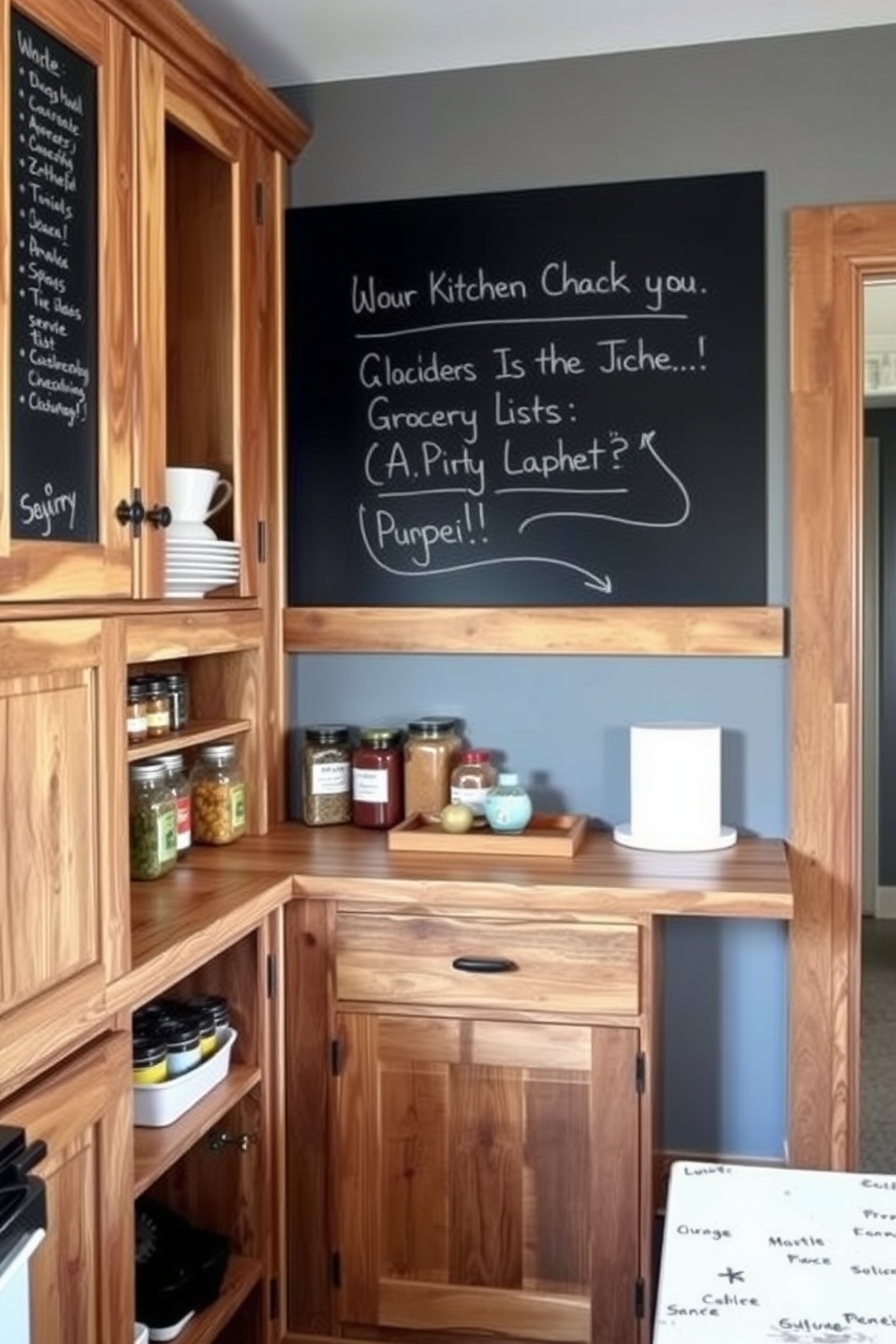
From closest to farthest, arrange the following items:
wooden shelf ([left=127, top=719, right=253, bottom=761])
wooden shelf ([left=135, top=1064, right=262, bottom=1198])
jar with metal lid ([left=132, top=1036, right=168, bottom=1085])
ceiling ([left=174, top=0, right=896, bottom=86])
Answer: wooden shelf ([left=135, top=1064, right=262, bottom=1198])
jar with metal lid ([left=132, top=1036, right=168, bottom=1085])
wooden shelf ([left=127, top=719, right=253, bottom=761])
ceiling ([left=174, top=0, right=896, bottom=86])

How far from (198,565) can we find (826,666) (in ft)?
3.63

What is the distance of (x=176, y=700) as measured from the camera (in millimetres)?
2299

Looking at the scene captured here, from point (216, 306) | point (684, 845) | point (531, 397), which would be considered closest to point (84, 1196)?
point (684, 845)

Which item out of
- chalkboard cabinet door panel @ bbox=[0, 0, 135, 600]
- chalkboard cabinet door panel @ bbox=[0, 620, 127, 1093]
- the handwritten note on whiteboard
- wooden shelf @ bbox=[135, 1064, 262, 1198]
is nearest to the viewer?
the handwritten note on whiteboard

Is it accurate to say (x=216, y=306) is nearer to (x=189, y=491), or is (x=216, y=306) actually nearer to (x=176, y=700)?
(x=189, y=491)

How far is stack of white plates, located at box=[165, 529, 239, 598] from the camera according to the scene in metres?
2.08

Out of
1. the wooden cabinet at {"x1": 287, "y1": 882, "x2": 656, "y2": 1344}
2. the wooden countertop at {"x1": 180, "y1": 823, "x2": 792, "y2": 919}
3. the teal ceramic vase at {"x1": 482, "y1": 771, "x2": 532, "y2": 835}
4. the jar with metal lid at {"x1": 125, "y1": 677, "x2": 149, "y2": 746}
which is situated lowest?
the wooden cabinet at {"x1": 287, "y1": 882, "x2": 656, "y2": 1344}

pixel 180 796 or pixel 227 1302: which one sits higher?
pixel 180 796

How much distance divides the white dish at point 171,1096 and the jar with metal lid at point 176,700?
22.2 inches

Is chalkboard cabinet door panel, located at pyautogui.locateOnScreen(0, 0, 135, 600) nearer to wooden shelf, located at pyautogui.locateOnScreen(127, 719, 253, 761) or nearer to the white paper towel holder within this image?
wooden shelf, located at pyautogui.locateOnScreen(127, 719, 253, 761)

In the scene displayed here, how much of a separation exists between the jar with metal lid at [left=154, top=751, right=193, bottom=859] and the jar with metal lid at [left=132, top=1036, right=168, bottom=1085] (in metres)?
0.42

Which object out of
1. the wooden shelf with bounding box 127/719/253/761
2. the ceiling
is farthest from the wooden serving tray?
the ceiling

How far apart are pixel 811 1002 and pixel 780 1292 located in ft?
3.95

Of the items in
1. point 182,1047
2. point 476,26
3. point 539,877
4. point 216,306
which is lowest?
point 182,1047
